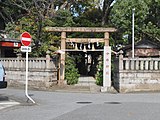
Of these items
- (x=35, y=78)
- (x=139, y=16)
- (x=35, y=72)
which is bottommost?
(x=35, y=78)

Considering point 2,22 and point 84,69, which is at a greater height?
point 2,22

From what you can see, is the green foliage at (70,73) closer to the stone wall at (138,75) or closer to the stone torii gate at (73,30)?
the stone torii gate at (73,30)

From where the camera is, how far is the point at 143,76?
63.7ft

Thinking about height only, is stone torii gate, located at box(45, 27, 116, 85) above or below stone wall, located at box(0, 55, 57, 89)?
above

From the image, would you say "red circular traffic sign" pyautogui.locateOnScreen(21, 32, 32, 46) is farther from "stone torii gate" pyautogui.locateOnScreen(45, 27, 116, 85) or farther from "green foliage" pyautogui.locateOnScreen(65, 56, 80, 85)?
"green foliage" pyautogui.locateOnScreen(65, 56, 80, 85)

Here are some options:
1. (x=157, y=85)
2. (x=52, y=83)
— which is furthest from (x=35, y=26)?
(x=157, y=85)

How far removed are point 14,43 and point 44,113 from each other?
16798 millimetres

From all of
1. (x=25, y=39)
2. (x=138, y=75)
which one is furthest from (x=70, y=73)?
(x=25, y=39)

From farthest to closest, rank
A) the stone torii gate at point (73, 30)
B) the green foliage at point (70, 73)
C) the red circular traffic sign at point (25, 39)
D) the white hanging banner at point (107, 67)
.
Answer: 1. the green foliage at point (70, 73)
2. the stone torii gate at point (73, 30)
3. the white hanging banner at point (107, 67)
4. the red circular traffic sign at point (25, 39)

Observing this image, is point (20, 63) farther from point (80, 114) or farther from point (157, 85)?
point (80, 114)

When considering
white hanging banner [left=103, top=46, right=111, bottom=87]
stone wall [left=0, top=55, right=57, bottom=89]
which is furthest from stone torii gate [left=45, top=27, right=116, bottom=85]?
white hanging banner [left=103, top=46, right=111, bottom=87]

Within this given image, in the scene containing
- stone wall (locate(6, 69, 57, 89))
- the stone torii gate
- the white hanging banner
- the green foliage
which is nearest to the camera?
the white hanging banner

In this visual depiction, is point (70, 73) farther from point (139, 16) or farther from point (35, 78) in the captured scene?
point (139, 16)

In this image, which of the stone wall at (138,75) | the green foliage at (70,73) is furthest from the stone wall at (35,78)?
the stone wall at (138,75)
